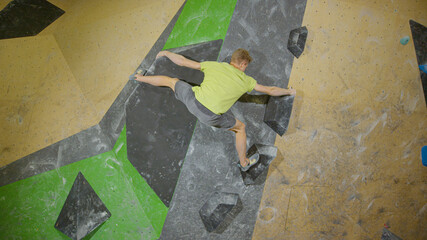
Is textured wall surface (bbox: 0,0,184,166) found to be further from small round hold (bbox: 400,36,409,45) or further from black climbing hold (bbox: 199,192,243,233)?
small round hold (bbox: 400,36,409,45)

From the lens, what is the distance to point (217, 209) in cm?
243

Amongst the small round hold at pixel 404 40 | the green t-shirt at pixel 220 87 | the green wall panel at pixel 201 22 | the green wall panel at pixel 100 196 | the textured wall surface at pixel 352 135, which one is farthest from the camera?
the small round hold at pixel 404 40

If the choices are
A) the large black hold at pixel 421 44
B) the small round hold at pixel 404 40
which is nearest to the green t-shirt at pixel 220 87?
the small round hold at pixel 404 40

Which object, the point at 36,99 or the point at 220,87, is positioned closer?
the point at 220,87

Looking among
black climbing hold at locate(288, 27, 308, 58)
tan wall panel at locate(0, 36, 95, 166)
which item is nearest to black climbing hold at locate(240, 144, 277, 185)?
black climbing hold at locate(288, 27, 308, 58)

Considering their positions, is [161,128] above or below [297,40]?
below

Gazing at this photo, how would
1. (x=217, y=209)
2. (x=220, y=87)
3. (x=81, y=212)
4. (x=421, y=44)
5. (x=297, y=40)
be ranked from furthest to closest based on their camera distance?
(x=421, y=44) < (x=297, y=40) < (x=217, y=209) < (x=81, y=212) < (x=220, y=87)

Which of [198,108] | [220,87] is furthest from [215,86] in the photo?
[198,108]

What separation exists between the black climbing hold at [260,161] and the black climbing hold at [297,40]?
3.50 feet

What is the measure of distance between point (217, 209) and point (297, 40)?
1942mm

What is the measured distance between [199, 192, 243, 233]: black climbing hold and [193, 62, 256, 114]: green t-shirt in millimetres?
913

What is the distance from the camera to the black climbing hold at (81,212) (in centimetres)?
227

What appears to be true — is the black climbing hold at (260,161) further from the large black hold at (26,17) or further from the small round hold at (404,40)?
the large black hold at (26,17)

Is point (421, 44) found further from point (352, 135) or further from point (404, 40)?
point (352, 135)
